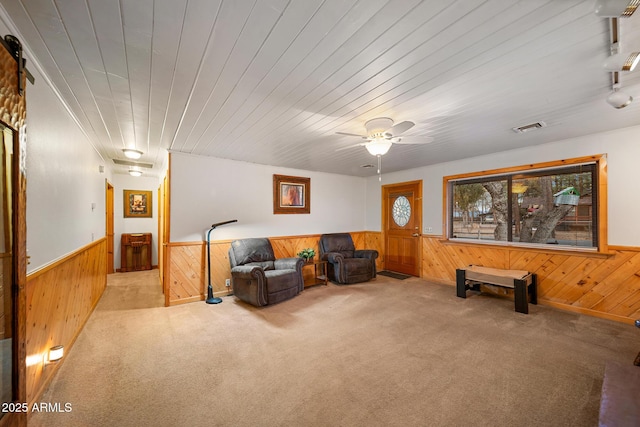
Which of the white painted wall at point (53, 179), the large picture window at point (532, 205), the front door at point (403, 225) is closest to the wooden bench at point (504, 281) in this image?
the large picture window at point (532, 205)

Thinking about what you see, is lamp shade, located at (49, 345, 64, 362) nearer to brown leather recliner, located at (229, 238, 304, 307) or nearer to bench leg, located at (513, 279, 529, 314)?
brown leather recliner, located at (229, 238, 304, 307)

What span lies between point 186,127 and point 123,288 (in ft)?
12.1

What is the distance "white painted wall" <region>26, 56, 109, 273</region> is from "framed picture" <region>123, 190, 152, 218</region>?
11.1 ft

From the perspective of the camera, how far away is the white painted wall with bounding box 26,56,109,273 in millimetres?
1808

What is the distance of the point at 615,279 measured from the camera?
10.6ft

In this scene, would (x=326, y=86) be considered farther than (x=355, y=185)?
No

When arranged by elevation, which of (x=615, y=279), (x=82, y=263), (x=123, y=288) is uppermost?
(x=82, y=263)

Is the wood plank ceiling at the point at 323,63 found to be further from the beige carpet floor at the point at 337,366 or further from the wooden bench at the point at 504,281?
the beige carpet floor at the point at 337,366

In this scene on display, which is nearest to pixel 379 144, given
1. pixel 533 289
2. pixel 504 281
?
pixel 504 281

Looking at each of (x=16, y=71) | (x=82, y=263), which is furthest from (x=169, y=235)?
(x=16, y=71)

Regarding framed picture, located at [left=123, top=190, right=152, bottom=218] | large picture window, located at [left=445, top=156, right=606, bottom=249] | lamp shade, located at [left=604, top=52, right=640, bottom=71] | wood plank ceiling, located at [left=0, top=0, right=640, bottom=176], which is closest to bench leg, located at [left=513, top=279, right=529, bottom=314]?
large picture window, located at [left=445, top=156, right=606, bottom=249]

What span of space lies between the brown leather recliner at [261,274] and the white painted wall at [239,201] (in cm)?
45

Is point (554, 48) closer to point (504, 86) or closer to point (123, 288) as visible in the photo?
point (504, 86)

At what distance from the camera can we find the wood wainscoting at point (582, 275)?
10.3 feet
